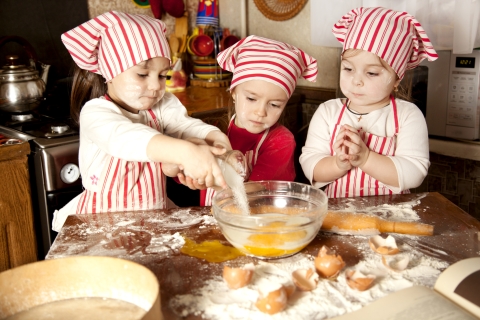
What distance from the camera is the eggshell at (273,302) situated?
74 cm

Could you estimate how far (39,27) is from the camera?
91.1 inches

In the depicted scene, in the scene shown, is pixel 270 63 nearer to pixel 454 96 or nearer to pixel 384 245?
pixel 384 245

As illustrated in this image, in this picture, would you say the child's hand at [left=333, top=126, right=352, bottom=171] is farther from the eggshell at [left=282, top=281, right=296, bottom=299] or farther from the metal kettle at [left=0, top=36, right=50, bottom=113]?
the metal kettle at [left=0, top=36, right=50, bottom=113]

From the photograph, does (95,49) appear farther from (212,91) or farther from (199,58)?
(199,58)

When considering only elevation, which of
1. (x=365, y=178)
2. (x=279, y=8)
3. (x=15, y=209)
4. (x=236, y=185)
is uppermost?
(x=279, y=8)

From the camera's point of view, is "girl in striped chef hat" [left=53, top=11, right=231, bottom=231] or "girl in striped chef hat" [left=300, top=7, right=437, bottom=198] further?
"girl in striped chef hat" [left=300, top=7, right=437, bottom=198]

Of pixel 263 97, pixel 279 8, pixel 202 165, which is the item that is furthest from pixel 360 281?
pixel 279 8

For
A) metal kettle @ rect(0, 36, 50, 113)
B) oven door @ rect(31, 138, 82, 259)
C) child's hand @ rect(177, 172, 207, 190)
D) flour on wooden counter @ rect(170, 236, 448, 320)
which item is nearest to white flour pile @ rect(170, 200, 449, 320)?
flour on wooden counter @ rect(170, 236, 448, 320)

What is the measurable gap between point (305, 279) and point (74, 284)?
0.39 metres

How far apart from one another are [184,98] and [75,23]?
0.68 metres

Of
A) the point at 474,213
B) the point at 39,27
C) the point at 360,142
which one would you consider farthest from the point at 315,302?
the point at 39,27

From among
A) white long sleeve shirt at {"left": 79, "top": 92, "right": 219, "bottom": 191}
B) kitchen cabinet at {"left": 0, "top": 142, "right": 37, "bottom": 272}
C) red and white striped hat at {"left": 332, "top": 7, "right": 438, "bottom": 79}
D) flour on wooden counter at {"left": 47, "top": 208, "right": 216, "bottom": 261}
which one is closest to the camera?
flour on wooden counter at {"left": 47, "top": 208, "right": 216, "bottom": 261}

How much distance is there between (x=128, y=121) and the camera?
1194 millimetres

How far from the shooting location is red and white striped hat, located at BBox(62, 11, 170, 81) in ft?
4.11
